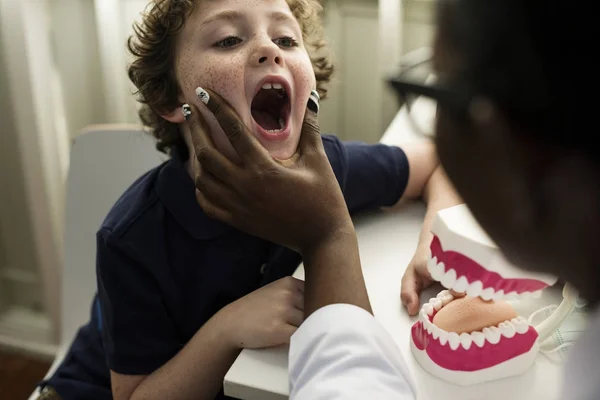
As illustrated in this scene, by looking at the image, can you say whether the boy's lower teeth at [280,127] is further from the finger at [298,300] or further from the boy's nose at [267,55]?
the finger at [298,300]

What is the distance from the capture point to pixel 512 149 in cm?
46

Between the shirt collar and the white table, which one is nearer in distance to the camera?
the white table

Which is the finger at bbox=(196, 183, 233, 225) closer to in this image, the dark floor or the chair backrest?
the chair backrest

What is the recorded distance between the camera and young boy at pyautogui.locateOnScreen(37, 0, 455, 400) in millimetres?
868

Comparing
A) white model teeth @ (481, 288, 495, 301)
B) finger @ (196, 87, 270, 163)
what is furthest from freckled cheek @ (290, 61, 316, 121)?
white model teeth @ (481, 288, 495, 301)

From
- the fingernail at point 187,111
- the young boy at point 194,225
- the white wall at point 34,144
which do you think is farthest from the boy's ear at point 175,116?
the white wall at point 34,144

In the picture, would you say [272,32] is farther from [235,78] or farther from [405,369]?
[405,369]

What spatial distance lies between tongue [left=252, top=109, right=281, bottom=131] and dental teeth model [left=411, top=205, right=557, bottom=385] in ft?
1.00

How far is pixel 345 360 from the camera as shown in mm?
654

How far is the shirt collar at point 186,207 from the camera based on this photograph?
3.05ft

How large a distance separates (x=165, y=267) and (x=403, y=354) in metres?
0.34

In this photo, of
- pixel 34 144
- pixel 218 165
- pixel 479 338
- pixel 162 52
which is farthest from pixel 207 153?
pixel 34 144

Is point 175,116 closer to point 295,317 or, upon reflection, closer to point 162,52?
point 162,52

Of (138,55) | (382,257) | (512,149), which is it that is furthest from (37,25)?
(512,149)
